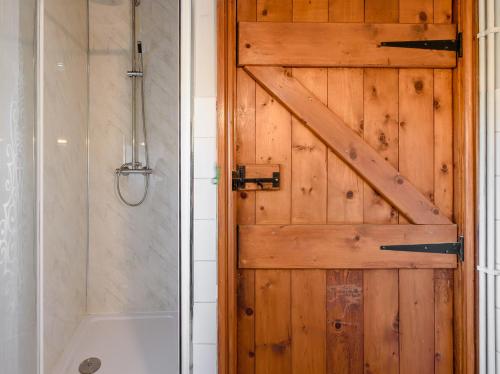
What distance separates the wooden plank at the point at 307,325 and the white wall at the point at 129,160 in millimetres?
1162

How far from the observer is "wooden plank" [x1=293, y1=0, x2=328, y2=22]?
4.54 ft

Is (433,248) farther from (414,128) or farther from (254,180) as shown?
(254,180)

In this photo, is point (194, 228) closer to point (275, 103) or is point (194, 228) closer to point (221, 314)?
point (221, 314)

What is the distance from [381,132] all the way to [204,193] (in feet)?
2.77

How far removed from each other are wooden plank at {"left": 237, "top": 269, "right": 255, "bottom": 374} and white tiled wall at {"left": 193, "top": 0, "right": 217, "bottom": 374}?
117mm

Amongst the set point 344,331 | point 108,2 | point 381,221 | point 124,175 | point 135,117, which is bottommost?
point 344,331

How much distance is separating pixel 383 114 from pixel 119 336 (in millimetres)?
2053

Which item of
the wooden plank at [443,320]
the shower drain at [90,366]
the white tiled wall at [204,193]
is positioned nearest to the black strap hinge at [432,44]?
the white tiled wall at [204,193]

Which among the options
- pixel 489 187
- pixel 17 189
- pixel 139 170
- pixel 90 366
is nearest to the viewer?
pixel 17 189

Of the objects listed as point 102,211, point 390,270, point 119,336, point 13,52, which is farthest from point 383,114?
point 119,336

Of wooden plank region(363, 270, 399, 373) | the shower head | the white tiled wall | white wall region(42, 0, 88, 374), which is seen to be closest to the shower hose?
white wall region(42, 0, 88, 374)

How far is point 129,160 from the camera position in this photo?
2201 millimetres

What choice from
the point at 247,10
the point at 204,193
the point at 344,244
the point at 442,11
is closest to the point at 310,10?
the point at 247,10

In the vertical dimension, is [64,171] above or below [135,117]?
below
